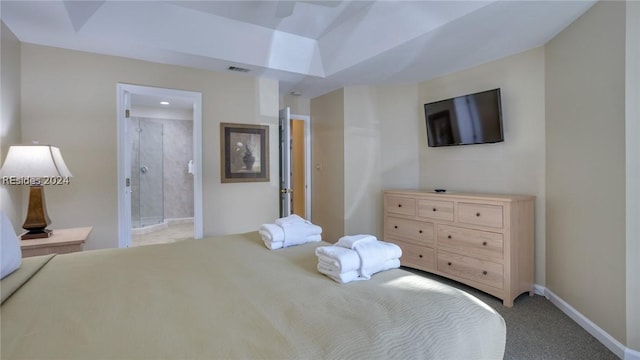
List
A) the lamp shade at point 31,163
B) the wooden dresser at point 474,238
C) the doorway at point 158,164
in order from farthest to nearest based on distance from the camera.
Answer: the doorway at point 158,164 → the wooden dresser at point 474,238 → the lamp shade at point 31,163

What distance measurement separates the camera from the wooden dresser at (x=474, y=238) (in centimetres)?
264

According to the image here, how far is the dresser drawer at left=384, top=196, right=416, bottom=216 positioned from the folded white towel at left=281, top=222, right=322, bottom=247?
1716 mm

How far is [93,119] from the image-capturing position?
2971 mm

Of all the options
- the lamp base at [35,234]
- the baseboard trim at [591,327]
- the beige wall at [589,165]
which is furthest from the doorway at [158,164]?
the beige wall at [589,165]

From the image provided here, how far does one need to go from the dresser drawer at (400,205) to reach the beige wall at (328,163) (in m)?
0.72

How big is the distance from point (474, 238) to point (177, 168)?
5728 millimetres

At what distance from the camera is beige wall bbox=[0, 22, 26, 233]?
237 centimetres

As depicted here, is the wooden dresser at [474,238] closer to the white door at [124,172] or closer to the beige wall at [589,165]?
the beige wall at [589,165]

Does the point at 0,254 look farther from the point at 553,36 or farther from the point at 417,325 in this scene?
the point at 553,36

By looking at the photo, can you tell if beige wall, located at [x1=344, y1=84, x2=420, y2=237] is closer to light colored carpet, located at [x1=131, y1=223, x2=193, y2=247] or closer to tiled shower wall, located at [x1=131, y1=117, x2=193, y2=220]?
light colored carpet, located at [x1=131, y1=223, x2=193, y2=247]

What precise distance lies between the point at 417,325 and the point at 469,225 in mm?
2234

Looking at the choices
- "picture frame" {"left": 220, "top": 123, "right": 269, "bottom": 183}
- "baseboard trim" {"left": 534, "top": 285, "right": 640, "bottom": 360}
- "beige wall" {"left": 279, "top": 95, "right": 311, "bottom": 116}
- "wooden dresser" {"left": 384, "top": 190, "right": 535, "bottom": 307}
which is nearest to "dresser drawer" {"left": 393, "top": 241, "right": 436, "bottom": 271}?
"wooden dresser" {"left": 384, "top": 190, "right": 535, "bottom": 307}

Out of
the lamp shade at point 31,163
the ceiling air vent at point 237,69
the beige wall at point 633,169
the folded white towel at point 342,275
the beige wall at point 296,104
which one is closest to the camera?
the folded white towel at point 342,275

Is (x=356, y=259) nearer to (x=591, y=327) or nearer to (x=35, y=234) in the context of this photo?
(x=591, y=327)
